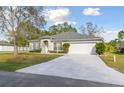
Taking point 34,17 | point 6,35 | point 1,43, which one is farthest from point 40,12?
point 1,43

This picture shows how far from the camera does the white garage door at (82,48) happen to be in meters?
33.8

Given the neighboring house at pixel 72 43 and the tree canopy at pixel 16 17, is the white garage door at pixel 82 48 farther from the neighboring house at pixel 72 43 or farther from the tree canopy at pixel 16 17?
the tree canopy at pixel 16 17

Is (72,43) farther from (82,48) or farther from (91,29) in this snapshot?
(91,29)

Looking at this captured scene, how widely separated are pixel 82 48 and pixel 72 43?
1846 mm

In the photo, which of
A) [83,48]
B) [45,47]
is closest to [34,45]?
[45,47]

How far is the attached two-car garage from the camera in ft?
111

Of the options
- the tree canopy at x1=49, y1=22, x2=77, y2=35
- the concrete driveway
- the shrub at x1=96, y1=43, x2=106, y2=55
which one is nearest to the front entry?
the shrub at x1=96, y1=43, x2=106, y2=55

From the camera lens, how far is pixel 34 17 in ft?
104

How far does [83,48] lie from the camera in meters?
34.6

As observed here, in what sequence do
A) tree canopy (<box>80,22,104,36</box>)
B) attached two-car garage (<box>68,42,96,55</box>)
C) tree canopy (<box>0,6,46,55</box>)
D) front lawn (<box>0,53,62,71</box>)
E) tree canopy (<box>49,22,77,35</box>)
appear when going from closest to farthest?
front lawn (<box>0,53,62,71</box>) → tree canopy (<box>0,6,46,55</box>) → attached two-car garage (<box>68,42,96,55</box>) → tree canopy (<box>80,22,104,36</box>) → tree canopy (<box>49,22,77,35</box>)

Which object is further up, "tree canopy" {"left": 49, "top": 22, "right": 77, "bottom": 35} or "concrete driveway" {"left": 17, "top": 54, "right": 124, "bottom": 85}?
"tree canopy" {"left": 49, "top": 22, "right": 77, "bottom": 35}

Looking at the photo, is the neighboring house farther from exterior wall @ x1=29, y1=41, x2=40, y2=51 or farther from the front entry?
exterior wall @ x1=29, y1=41, x2=40, y2=51
